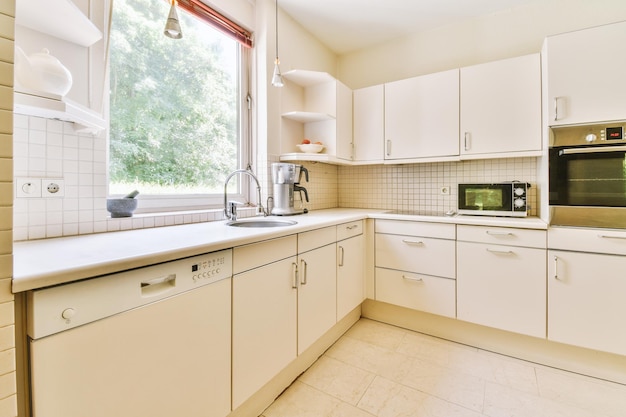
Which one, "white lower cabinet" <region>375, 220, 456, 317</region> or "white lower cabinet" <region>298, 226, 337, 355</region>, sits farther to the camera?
"white lower cabinet" <region>375, 220, 456, 317</region>

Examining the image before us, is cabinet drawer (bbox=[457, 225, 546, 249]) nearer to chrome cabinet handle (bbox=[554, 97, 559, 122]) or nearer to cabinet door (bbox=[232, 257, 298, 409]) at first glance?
chrome cabinet handle (bbox=[554, 97, 559, 122])

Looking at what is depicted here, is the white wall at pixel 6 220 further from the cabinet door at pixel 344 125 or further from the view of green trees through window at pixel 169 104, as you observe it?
the cabinet door at pixel 344 125

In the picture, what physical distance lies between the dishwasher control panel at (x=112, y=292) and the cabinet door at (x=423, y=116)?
1.92m

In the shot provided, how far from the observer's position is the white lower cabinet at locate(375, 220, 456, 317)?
204 centimetres

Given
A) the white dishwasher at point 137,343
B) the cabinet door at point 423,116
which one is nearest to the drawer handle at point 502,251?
the cabinet door at point 423,116

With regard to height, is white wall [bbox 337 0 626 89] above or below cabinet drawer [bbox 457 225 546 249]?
above

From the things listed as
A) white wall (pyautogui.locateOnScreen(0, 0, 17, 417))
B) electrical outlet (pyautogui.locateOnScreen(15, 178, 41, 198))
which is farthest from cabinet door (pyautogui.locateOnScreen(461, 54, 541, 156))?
electrical outlet (pyautogui.locateOnScreen(15, 178, 41, 198))

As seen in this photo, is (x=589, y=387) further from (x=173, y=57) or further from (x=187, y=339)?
(x=173, y=57)

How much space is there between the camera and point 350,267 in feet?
6.97

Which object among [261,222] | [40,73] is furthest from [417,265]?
[40,73]

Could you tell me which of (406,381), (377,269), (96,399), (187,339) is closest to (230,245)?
(187,339)

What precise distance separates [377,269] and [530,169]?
142 cm

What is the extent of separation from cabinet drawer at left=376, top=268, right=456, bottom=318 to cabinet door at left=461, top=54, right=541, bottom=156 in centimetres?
103

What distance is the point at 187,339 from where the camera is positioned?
3.31 feet
